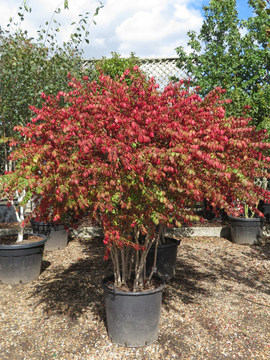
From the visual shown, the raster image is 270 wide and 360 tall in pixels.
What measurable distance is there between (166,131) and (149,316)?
6.38 feet

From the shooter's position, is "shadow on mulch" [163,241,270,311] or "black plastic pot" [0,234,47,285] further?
"black plastic pot" [0,234,47,285]

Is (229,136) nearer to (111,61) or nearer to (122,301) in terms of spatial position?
(122,301)

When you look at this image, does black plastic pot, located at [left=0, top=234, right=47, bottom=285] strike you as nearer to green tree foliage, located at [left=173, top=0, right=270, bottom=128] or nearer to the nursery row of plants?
the nursery row of plants

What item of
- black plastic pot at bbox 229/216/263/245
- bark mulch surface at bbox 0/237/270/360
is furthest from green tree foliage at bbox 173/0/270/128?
bark mulch surface at bbox 0/237/270/360

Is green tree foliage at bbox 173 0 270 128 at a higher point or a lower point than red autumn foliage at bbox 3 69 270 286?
higher

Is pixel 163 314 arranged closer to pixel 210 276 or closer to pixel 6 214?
pixel 210 276

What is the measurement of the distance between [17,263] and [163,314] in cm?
245

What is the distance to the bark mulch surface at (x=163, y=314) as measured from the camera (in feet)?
10.3

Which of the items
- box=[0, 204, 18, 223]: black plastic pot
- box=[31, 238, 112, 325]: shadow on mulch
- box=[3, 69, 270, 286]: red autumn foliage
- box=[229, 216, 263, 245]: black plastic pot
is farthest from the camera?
box=[0, 204, 18, 223]: black plastic pot

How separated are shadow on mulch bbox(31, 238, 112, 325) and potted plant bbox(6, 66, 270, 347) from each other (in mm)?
850

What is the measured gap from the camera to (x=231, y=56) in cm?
911

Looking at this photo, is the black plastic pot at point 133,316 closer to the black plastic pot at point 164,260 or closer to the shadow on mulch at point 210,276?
the shadow on mulch at point 210,276

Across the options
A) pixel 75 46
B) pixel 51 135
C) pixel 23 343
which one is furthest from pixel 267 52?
pixel 23 343

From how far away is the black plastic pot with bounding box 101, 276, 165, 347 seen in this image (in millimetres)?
3158
